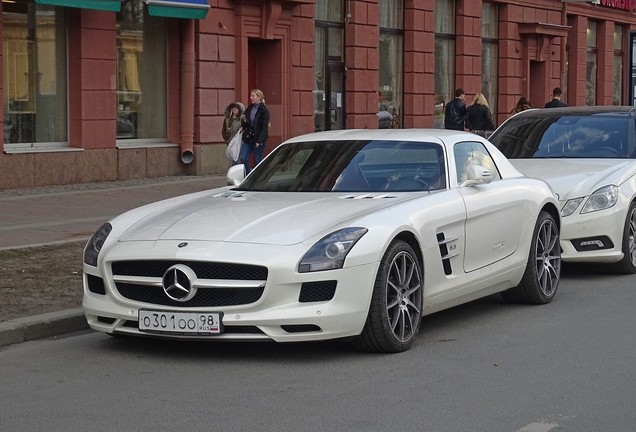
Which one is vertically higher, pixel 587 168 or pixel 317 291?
pixel 587 168

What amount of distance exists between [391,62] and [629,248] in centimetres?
1861

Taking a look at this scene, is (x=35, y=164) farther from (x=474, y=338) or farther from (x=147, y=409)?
(x=147, y=409)

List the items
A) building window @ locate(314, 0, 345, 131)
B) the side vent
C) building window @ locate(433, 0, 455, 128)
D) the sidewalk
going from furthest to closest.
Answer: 1. building window @ locate(433, 0, 455, 128)
2. building window @ locate(314, 0, 345, 131)
3. the sidewalk
4. the side vent

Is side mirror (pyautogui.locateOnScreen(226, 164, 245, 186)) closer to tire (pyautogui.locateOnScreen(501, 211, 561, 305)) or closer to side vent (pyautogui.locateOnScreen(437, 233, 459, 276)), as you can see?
side vent (pyautogui.locateOnScreen(437, 233, 459, 276))

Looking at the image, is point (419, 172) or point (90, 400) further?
point (419, 172)

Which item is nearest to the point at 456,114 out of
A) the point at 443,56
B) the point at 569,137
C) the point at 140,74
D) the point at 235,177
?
the point at 140,74

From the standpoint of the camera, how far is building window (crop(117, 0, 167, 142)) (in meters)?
22.4

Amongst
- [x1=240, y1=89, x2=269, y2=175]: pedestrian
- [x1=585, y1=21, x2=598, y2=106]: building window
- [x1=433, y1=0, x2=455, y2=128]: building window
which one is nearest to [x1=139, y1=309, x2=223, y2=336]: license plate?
[x1=240, y1=89, x2=269, y2=175]: pedestrian

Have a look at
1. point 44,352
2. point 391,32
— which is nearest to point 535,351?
point 44,352

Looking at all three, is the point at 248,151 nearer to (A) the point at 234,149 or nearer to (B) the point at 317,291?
(A) the point at 234,149

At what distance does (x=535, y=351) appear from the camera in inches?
317

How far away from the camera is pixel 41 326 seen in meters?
8.72

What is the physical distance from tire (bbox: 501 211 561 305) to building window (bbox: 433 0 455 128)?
2161cm

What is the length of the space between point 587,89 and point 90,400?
36806 millimetres
